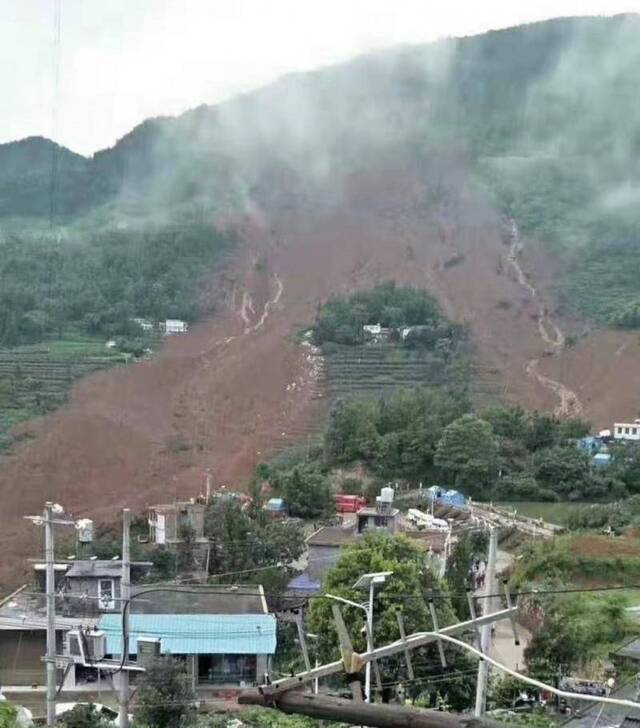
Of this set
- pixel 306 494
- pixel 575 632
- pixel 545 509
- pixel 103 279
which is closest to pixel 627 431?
pixel 545 509

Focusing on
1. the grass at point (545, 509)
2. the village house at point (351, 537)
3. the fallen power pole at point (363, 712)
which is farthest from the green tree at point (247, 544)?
the fallen power pole at point (363, 712)

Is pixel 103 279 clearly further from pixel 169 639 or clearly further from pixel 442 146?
pixel 442 146

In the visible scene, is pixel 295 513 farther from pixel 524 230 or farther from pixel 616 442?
pixel 524 230

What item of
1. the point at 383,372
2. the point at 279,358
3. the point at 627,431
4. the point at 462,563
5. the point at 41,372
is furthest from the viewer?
the point at 279,358

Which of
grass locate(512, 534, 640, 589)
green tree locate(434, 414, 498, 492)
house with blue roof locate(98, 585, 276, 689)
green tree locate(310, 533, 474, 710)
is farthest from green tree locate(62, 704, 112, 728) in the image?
green tree locate(434, 414, 498, 492)

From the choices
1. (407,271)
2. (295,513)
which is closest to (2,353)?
(295,513)

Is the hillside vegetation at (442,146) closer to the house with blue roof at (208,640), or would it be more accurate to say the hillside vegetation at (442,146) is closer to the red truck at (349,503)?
the red truck at (349,503)
